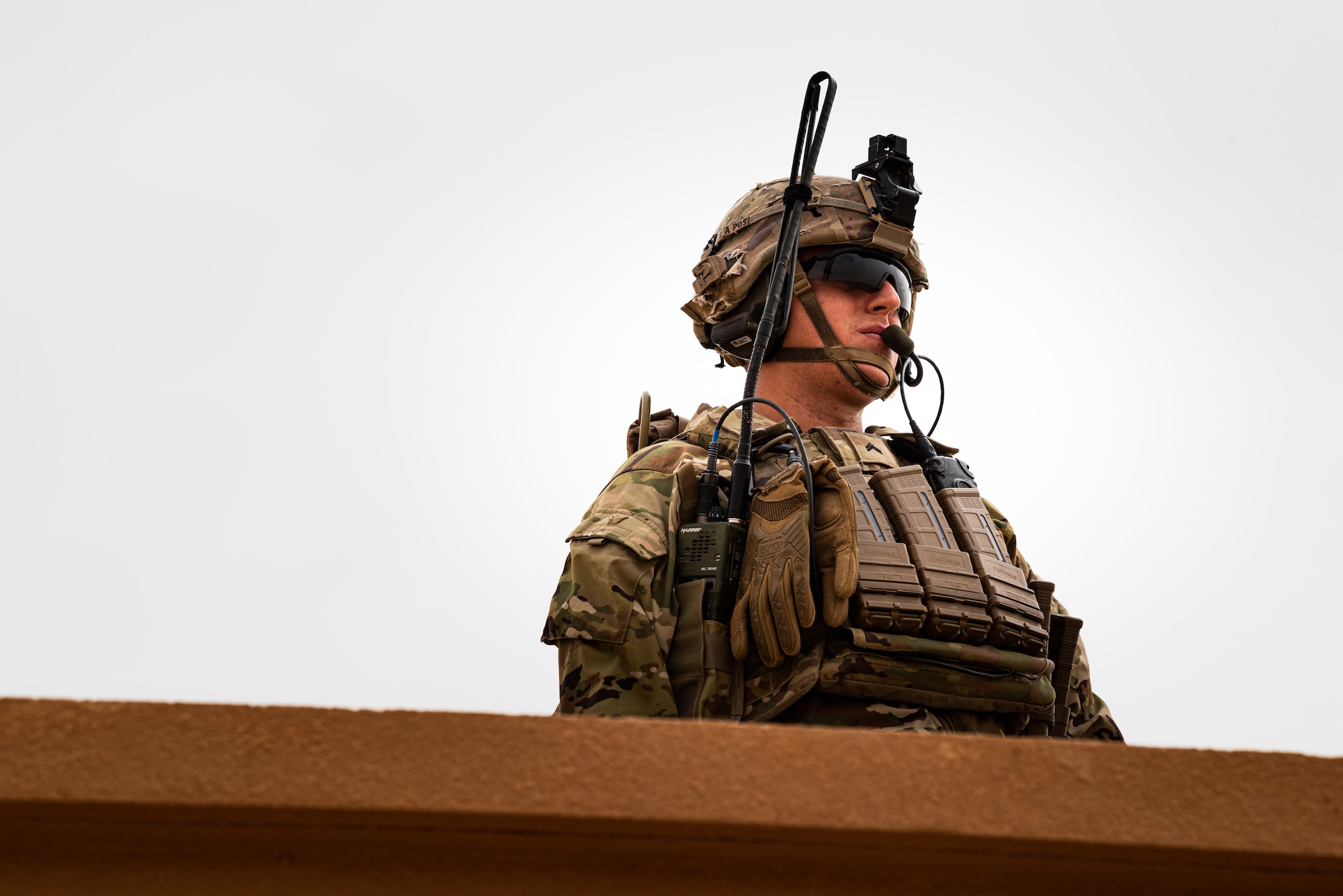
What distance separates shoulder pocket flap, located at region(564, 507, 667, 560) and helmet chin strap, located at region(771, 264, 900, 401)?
94 cm

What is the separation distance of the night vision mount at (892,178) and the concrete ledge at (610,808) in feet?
9.73

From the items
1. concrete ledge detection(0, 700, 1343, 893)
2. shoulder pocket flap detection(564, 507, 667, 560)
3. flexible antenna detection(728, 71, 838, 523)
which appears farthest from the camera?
flexible antenna detection(728, 71, 838, 523)

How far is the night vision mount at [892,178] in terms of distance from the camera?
4469 mm

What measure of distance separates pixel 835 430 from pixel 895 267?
66cm

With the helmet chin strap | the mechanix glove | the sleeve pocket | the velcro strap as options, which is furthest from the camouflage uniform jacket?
the velcro strap

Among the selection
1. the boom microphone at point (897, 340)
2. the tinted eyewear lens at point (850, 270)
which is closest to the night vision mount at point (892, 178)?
the tinted eyewear lens at point (850, 270)

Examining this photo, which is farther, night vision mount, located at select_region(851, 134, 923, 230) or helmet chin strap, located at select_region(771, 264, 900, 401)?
night vision mount, located at select_region(851, 134, 923, 230)

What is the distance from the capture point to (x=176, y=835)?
68.2 inches

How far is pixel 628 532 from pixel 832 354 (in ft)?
3.54

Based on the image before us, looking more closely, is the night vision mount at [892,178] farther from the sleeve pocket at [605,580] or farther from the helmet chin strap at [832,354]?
the sleeve pocket at [605,580]

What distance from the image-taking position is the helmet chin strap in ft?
14.1

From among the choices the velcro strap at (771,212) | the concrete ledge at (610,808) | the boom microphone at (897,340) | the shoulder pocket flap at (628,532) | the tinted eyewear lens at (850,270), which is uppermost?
the velcro strap at (771,212)

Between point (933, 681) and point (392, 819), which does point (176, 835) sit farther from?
point (933, 681)

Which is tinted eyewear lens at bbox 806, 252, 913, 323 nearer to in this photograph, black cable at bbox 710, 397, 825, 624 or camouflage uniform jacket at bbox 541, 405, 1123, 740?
black cable at bbox 710, 397, 825, 624
